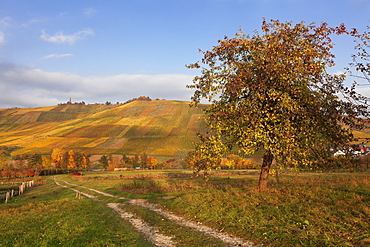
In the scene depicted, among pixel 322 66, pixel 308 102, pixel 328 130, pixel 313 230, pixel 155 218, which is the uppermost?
pixel 322 66

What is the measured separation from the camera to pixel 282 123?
19.1 metres

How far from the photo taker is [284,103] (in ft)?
60.0

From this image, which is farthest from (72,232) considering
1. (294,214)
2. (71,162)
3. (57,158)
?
(57,158)

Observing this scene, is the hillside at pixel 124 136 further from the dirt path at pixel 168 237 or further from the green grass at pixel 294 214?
the green grass at pixel 294 214

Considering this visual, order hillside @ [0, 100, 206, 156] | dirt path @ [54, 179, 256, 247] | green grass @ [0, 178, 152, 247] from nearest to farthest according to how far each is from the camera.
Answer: dirt path @ [54, 179, 256, 247], green grass @ [0, 178, 152, 247], hillside @ [0, 100, 206, 156]

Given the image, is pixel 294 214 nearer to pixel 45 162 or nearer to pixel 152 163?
pixel 152 163

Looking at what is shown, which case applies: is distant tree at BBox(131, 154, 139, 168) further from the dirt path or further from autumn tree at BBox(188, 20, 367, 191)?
autumn tree at BBox(188, 20, 367, 191)

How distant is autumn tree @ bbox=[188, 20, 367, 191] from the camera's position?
61.1 feet

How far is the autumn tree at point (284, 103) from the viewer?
61.1 feet

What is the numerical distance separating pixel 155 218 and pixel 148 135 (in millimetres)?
→ 140100

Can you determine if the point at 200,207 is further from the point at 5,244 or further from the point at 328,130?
the point at 5,244

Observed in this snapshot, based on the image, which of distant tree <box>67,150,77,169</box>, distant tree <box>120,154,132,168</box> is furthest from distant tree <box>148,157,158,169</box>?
distant tree <box>67,150,77,169</box>

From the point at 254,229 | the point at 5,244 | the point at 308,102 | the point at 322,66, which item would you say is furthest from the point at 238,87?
the point at 5,244

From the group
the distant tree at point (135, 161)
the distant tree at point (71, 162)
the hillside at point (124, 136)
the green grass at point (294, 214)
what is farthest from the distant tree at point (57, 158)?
the green grass at point (294, 214)
